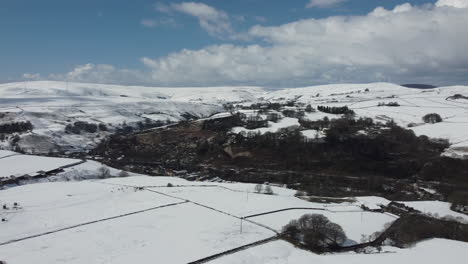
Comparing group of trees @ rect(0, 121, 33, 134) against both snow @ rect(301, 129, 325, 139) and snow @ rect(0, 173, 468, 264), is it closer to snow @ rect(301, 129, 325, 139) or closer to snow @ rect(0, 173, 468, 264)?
snow @ rect(0, 173, 468, 264)

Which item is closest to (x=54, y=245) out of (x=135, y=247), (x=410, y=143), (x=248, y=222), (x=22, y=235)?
(x=22, y=235)

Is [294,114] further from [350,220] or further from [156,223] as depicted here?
[156,223]

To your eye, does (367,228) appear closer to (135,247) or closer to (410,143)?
(135,247)

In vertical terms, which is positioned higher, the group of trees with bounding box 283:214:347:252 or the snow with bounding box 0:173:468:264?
the group of trees with bounding box 283:214:347:252

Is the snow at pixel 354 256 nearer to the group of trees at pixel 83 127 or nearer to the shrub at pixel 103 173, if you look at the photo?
the shrub at pixel 103 173

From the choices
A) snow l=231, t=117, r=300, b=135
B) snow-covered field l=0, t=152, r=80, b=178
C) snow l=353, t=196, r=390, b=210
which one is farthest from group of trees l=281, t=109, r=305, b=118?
snow-covered field l=0, t=152, r=80, b=178

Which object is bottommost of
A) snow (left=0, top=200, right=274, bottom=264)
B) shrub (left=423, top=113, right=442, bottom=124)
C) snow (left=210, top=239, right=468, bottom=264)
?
snow (left=0, top=200, right=274, bottom=264)
